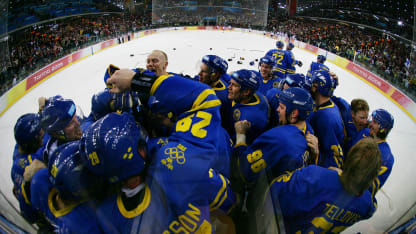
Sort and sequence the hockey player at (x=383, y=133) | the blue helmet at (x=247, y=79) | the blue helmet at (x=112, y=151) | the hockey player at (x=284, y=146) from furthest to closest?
1. the blue helmet at (x=247, y=79)
2. the hockey player at (x=383, y=133)
3. the hockey player at (x=284, y=146)
4. the blue helmet at (x=112, y=151)

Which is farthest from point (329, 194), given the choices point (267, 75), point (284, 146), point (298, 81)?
point (267, 75)

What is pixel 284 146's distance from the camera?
87 centimetres

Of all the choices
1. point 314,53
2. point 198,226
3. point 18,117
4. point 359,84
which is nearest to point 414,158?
point 198,226

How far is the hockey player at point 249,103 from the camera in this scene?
132 centimetres

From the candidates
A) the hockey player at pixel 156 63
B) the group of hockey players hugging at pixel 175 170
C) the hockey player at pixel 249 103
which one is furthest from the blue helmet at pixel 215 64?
the group of hockey players hugging at pixel 175 170

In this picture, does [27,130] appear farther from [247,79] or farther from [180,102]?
[247,79]

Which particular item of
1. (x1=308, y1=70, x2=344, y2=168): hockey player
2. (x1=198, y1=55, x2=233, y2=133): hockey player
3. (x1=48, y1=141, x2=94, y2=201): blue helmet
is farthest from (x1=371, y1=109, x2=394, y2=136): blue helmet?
(x1=48, y1=141, x2=94, y2=201): blue helmet

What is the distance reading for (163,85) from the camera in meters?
0.67

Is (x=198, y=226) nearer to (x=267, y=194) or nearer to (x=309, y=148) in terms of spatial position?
(x=267, y=194)

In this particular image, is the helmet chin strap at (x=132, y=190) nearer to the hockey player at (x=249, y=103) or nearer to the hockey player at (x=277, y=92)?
the hockey player at (x=249, y=103)

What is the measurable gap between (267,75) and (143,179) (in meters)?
2.04

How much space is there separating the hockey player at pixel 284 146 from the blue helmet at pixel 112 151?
50 centimetres

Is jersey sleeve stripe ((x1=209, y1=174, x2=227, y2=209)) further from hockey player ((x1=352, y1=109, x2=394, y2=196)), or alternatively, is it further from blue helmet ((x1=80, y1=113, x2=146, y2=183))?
hockey player ((x1=352, y1=109, x2=394, y2=196))

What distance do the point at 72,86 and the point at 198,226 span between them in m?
2.41
